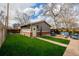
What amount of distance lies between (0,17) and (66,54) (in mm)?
921

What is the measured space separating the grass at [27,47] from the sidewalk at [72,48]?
0.06 meters

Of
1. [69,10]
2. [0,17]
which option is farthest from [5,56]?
[69,10]

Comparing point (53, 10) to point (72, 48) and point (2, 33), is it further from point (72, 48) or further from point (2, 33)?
point (2, 33)

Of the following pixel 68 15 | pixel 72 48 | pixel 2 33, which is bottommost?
pixel 72 48

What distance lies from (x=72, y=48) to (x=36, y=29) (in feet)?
1.65

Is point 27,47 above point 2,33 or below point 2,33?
below

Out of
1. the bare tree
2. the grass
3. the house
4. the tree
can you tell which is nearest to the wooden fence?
the grass

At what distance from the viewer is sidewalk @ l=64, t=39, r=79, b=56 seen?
238 cm

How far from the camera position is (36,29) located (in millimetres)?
2455

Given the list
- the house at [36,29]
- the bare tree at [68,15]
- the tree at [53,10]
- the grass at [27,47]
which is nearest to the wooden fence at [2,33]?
the grass at [27,47]

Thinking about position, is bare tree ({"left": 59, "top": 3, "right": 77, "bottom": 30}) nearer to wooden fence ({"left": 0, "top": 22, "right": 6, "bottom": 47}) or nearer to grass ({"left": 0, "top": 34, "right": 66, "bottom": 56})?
grass ({"left": 0, "top": 34, "right": 66, "bottom": 56})

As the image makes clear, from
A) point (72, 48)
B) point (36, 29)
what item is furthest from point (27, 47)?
point (72, 48)

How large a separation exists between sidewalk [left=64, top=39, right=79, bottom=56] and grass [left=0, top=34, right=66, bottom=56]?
0.06 meters

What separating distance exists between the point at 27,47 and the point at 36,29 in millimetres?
251
